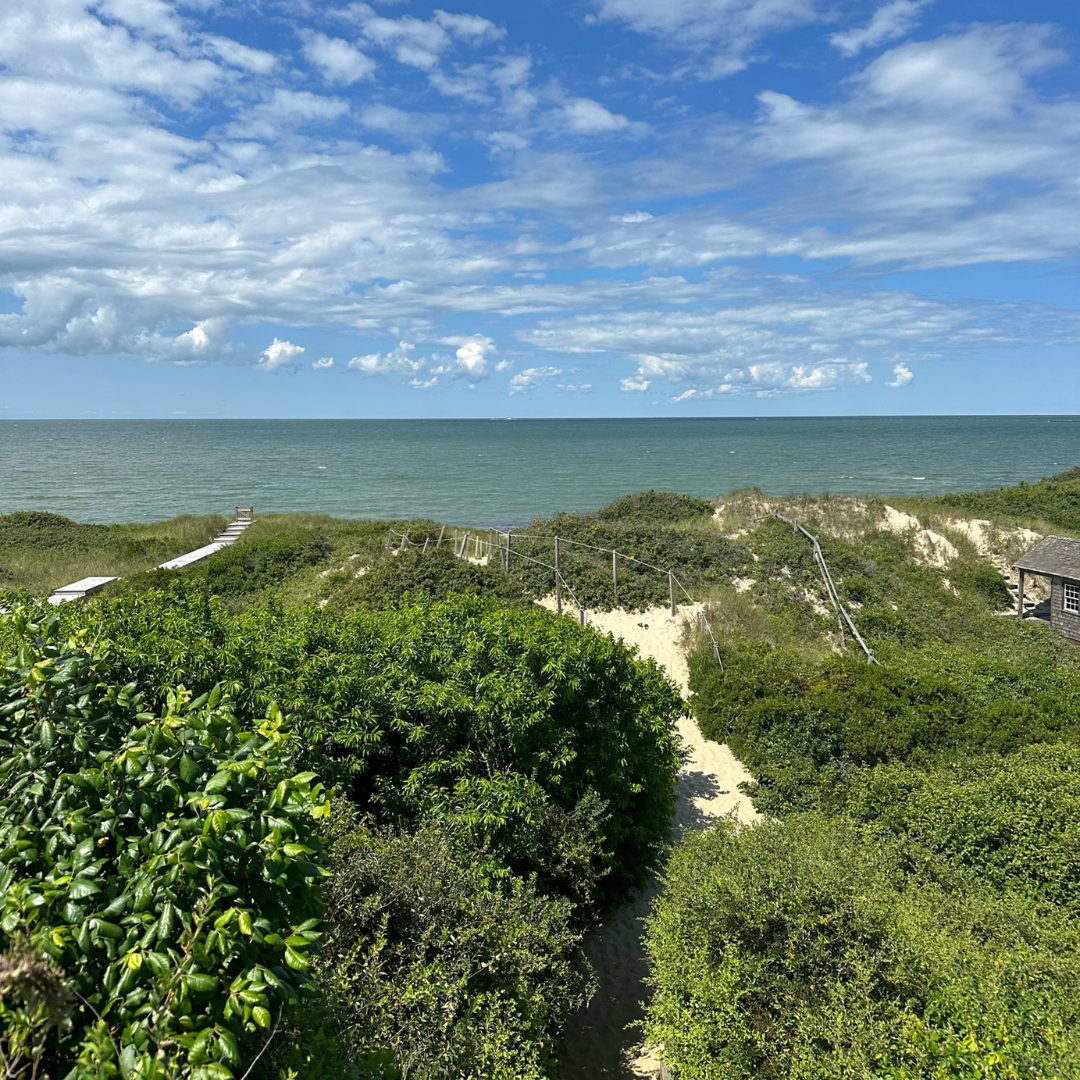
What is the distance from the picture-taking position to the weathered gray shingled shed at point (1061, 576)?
21.5m

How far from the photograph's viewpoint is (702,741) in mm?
15242

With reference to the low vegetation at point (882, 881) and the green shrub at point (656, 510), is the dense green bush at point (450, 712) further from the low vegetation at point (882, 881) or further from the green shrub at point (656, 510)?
the green shrub at point (656, 510)

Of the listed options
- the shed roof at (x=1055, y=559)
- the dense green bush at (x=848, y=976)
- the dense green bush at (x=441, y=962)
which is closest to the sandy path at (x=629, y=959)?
the dense green bush at (x=441, y=962)

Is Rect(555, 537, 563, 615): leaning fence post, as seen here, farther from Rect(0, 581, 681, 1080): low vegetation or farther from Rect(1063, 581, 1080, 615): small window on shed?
Rect(1063, 581, 1080, 615): small window on shed

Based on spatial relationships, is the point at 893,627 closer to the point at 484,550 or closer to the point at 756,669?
the point at 756,669

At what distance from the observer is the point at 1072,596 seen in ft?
71.0

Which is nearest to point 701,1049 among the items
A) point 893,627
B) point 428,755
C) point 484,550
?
point 428,755

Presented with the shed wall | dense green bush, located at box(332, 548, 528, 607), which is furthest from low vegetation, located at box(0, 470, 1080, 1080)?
the shed wall

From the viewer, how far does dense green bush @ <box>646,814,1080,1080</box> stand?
5.13 m

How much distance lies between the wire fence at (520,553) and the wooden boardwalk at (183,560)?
283 inches

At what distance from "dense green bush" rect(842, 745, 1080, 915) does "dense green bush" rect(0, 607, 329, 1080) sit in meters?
8.32

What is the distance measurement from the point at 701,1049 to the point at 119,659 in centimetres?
657

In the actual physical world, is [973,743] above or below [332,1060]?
below

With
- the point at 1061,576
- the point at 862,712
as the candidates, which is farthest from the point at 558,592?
the point at 1061,576
